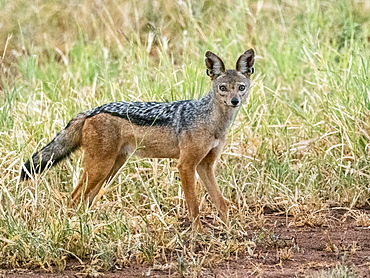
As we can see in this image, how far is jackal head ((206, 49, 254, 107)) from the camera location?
20.7 ft

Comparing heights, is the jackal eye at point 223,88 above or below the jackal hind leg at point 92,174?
above

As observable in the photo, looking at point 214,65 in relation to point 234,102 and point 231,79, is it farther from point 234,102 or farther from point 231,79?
point 234,102

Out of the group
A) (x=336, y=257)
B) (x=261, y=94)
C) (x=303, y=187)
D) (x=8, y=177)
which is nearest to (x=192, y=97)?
(x=261, y=94)

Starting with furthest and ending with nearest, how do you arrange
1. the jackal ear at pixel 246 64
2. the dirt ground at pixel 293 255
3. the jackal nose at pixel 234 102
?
1. the jackal ear at pixel 246 64
2. the jackal nose at pixel 234 102
3. the dirt ground at pixel 293 255

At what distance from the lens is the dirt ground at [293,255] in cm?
514

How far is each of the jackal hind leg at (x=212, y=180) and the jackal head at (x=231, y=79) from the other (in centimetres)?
47

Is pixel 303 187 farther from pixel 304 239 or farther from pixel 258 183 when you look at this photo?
pixel 304 239

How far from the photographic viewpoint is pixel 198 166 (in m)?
6.65

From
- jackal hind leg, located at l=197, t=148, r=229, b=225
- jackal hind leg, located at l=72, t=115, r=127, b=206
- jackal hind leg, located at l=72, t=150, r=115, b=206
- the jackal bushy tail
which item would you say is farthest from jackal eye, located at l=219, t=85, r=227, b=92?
the jackal bushy tail

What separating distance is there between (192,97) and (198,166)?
1.30 metres

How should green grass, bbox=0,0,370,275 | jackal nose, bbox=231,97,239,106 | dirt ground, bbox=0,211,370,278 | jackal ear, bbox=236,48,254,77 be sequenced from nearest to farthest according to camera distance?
dirt ground, bbox=0,211,370,278 < green grass, bbox=0,0,370,275 < jackal nose, bbox=231,97,239,106 < jackal ear, bbox=236,48,254,77

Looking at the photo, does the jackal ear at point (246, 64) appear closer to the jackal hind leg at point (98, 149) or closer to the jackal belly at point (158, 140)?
the jackal belly at point (158, 140)

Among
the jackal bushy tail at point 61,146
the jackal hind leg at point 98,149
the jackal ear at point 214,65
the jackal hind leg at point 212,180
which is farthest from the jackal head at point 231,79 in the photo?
the jackal bushy tail at point 61,146

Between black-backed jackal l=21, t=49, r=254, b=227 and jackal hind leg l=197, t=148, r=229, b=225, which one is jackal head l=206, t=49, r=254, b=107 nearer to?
black-backed jackal l=21, t=49, r=254, b=227
